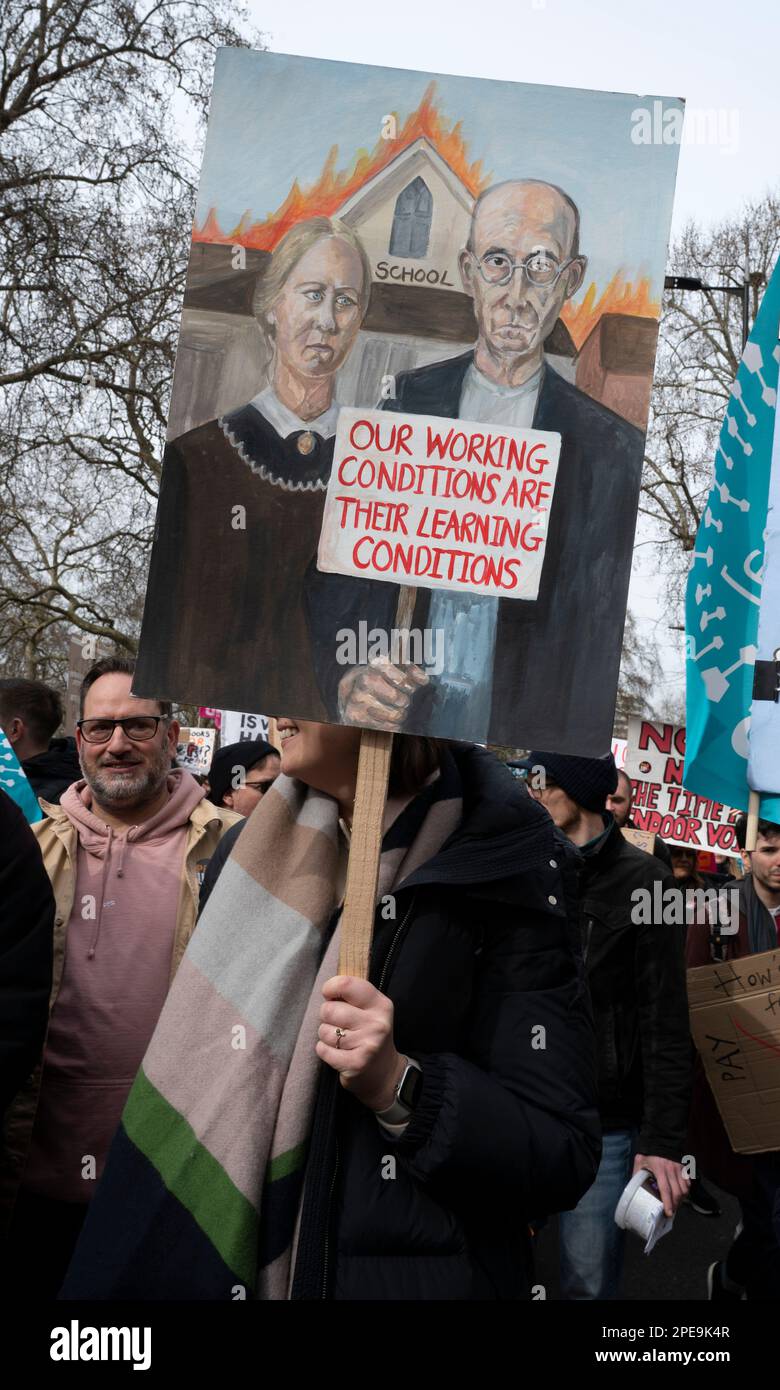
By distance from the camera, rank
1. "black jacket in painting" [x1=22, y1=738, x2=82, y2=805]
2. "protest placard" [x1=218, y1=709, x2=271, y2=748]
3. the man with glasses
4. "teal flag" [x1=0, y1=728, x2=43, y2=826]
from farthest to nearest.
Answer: "protest placard" [x1=218, y1=709, x2=271, y2=748]
"black jacket in painting" [x1=22, y1=738, x2=82, y2=805]
"teal flag" [x1=0, y1=728, x2=43, y2=826]
the man with glasses

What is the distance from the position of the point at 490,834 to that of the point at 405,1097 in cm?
44

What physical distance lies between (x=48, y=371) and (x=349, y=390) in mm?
12757

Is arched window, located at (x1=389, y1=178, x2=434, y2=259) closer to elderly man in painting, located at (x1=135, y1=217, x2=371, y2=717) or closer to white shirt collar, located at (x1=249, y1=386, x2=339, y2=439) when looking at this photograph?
elderly man in painting, located at (x1=135, y1=217, x2=371, y2=717)

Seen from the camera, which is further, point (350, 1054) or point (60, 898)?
point (60, 898)

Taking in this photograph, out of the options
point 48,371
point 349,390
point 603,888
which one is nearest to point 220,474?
point 349,390

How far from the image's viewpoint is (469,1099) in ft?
6.66

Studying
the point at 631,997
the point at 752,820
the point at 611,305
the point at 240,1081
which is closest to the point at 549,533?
the point at 611,305

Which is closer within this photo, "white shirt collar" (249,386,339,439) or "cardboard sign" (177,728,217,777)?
"white shirt collar" (249,386,339,439)

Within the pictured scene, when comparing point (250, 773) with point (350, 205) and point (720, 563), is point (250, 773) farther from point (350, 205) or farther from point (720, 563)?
point (350, 205)

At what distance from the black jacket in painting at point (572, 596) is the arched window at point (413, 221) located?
20 cm

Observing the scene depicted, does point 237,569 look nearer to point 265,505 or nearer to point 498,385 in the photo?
point 265,505

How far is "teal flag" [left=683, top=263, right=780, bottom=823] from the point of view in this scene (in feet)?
10.5

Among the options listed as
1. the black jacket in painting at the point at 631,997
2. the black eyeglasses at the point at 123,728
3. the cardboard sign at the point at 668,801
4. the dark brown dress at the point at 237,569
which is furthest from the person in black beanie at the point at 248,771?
the cardboard sign at the point at 668,801

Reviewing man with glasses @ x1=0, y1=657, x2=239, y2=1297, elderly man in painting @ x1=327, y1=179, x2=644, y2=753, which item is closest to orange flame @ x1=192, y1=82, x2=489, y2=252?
elderly man in painting @ x1=327, y1=179, x2=644, y2=753
